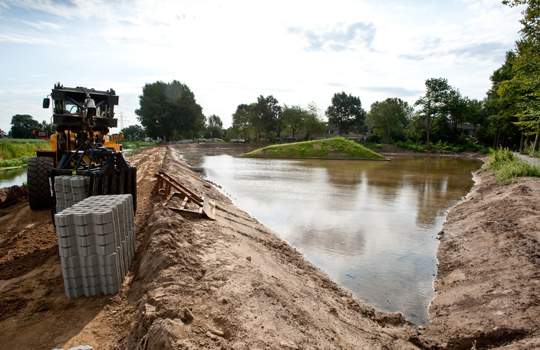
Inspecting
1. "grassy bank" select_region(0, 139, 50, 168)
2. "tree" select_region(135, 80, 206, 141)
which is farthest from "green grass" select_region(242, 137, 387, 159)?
"tree" select_region(135, 80, 206, 141)

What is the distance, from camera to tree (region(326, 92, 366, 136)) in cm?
8212

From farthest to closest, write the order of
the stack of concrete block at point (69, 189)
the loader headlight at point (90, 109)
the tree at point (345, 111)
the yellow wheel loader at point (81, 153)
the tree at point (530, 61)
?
the tree at point (345, 111) → the tree at point (530, 61) → the loader headlight at point (90, 109) → the yellow wheel loader at point (81, 153) → the stack of concrete block at point (69, 189)

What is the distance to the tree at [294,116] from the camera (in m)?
80.0

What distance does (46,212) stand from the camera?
8.18 metres

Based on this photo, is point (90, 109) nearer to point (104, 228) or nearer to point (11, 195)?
point (104, 228)

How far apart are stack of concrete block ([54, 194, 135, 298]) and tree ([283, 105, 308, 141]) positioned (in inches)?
3038

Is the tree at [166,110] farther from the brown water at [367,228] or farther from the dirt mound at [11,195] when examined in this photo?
the dirt mound at [11,195]

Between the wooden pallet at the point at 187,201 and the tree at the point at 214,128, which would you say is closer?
the wooden pallet at the point at 187,201

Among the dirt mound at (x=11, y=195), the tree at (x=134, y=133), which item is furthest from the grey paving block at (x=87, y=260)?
the tree at (x=134, y=133)

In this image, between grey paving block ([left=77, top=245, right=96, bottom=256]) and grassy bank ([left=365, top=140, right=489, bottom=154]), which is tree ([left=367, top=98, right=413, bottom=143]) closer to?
grassy bank ([left=365, top=140, right=489, bottom=154])

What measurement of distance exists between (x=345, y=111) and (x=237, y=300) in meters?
83.2

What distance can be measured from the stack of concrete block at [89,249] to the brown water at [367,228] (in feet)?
13.3

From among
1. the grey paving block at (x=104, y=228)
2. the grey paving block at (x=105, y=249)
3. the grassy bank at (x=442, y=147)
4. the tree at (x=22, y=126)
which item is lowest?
the grassy bank at (x=442, y=147)

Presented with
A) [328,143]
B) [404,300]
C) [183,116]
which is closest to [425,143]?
[328,143]
